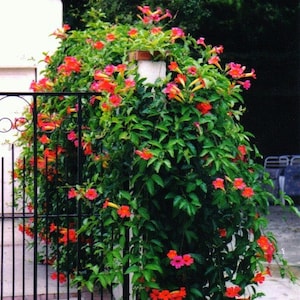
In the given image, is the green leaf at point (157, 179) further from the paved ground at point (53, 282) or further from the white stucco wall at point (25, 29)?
the white stucco wall at point (25, 29)

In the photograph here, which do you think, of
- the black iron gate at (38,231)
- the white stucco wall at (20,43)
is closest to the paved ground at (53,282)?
the black iron gate at (38,231)

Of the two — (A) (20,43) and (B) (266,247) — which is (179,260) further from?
(A) (20,43)

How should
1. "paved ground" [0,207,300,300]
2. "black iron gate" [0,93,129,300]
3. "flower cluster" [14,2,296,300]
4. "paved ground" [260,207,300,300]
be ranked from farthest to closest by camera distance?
1. "paved ground" [260,207,300,300]
2. "paved ground" [0,207,300,300]
3. "black iron gate" [0,93,129,300]
4. "flower cluster" [14,2,296,300]

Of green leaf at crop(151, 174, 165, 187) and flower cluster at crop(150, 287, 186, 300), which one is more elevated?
green leaf at crop(151, 174, 165, 187)

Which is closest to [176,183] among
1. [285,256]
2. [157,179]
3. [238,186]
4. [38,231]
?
[157,179]

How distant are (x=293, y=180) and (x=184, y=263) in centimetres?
1040

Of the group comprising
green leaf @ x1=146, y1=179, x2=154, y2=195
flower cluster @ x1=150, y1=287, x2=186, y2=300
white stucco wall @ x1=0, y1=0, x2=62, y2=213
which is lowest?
flower cluster @ x1=150, y1=287, x2=186, y2=300

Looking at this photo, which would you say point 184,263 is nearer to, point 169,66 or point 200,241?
point 200,241

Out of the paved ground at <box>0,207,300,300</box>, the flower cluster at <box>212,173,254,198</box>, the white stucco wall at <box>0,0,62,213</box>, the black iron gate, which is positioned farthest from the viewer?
the white stucco wall at <box>0,0,62,213</box>

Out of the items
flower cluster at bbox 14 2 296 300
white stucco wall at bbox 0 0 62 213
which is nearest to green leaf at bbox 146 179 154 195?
flower cluster at bbox 14 2 296 300

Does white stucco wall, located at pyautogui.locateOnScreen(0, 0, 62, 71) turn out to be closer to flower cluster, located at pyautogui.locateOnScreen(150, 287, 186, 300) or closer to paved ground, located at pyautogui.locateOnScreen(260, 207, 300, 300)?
paved ground, located at pyautogui.locateOnScreen(260, 207, 300, 300)

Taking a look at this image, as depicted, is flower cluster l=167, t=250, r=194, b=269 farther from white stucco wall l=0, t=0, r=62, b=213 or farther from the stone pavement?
white stucco wall l=0, t=0, r=62, b=213

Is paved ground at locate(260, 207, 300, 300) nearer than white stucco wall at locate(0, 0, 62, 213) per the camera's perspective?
Yes

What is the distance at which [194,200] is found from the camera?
4547 mm
